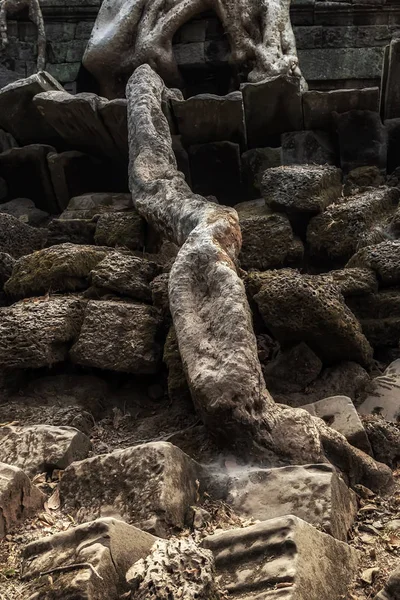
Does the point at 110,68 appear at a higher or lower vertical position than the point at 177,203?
higher

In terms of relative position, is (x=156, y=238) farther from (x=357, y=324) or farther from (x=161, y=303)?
(x=357, y=324)

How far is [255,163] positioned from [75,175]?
1438 mm

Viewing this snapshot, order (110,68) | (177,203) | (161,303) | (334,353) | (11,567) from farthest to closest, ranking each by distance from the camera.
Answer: (110,68) → (177,203) → (161,303) → (334,353) → (11,567)

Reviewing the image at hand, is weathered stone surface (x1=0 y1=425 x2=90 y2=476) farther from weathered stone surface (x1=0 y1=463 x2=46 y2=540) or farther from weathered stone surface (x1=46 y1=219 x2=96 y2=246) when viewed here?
weathered stone surface (x1=46 y1=219 x2=96 y2=246)

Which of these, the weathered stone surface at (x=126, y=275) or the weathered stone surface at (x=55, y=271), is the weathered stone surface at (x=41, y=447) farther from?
the weathered stone surface at (x=55, y=271)

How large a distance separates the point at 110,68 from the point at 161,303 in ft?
12.7

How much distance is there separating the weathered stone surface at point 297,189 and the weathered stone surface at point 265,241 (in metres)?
0.10

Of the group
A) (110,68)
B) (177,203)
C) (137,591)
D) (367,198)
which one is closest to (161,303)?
(177,203)

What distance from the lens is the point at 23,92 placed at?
6.47 m

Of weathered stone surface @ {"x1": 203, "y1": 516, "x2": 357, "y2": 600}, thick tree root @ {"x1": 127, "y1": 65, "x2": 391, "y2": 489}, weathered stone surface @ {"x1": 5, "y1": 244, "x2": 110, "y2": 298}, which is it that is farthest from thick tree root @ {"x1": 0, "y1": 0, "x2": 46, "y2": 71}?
weathered stone surface @ {"x1": 203, "y1": 516, "x2": 357, "y2": 600}

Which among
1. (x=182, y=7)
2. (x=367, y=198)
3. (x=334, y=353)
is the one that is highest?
(x=182, y=7)

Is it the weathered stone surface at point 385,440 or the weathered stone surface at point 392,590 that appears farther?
the weathered stone surface at point 385,440

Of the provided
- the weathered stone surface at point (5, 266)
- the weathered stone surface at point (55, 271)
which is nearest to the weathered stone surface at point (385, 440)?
the weathered stone surface at point (55, 271)

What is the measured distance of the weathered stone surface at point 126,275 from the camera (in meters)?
4.41
